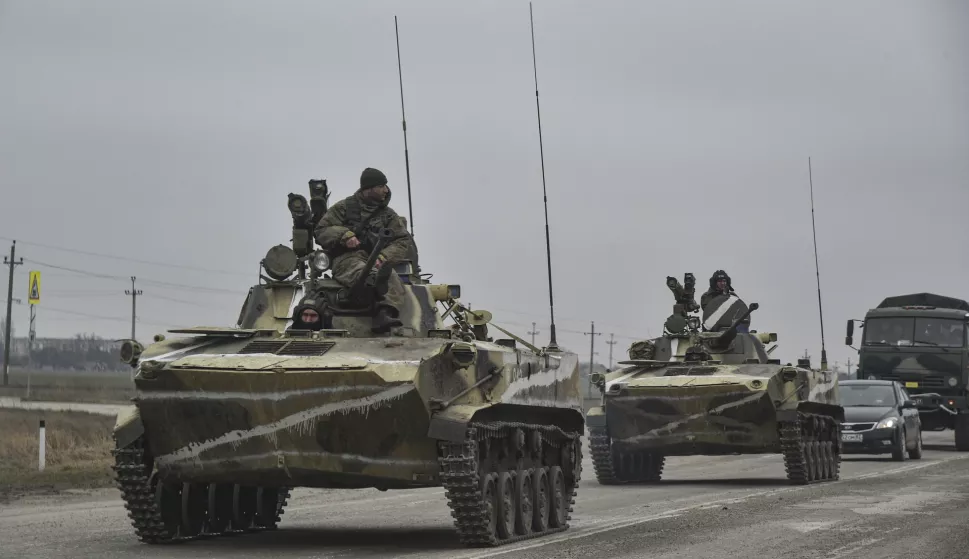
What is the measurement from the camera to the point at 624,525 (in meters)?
17.2

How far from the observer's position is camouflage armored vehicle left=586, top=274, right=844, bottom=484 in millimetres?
25109

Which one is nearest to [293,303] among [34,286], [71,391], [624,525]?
[624,525]

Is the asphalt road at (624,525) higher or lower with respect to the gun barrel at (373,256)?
lower

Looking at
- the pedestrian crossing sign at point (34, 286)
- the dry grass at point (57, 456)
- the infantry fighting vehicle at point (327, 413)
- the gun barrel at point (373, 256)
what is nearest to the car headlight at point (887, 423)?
the dry grass at point (57, 456)

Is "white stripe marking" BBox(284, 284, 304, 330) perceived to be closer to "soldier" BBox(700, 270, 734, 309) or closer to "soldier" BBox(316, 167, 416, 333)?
"soldier" BBox(316, 167, 416, 333)

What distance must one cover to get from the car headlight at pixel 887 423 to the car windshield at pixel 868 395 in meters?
0.81

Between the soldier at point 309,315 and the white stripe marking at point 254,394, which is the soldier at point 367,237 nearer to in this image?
the soldier at point 309,315

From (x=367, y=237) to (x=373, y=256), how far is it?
0.87m

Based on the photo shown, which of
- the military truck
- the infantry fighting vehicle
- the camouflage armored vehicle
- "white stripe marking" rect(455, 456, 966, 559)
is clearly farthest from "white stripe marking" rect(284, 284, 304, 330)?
the military truck

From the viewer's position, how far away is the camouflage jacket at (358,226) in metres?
16.1

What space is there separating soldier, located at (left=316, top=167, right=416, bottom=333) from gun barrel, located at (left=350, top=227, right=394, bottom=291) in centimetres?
12

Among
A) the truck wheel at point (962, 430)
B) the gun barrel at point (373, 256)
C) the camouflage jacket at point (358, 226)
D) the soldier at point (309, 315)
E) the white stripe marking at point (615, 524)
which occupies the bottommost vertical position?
the white stripe marking at point (615, 524)

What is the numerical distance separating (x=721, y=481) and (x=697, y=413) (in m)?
2.42

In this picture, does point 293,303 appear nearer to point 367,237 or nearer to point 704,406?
point 367,237
